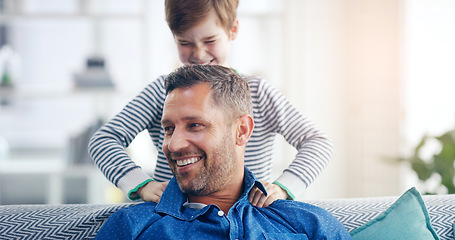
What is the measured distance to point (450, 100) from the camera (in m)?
3.26

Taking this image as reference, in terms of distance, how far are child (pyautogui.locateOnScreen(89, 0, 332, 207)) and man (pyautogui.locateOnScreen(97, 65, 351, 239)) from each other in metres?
0.07

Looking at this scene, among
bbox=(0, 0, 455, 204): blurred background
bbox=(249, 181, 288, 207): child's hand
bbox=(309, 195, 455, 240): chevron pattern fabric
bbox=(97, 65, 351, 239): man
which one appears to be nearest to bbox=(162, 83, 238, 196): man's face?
bbox=(97, 65, 351, 239): man

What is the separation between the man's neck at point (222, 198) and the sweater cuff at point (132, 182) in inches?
5.5

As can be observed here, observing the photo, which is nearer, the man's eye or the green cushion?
the man's eye

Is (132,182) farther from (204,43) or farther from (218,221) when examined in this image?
(204,43)

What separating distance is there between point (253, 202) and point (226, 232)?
0.46 feet

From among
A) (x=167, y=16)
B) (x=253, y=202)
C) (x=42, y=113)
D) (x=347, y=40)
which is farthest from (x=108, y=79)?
(x=253, y=202)

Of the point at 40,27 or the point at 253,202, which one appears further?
the point at 40,27

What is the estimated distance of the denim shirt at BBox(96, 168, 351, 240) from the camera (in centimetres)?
123

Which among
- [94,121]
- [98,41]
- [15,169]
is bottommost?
[15,169]

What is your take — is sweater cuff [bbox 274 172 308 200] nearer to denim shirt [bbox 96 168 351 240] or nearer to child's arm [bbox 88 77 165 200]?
denim shirt [bbox 96 168 351 240]

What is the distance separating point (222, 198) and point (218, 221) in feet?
0.37

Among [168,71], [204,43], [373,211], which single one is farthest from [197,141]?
[168,71]

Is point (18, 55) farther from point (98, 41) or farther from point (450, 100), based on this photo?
point (450, 100)
